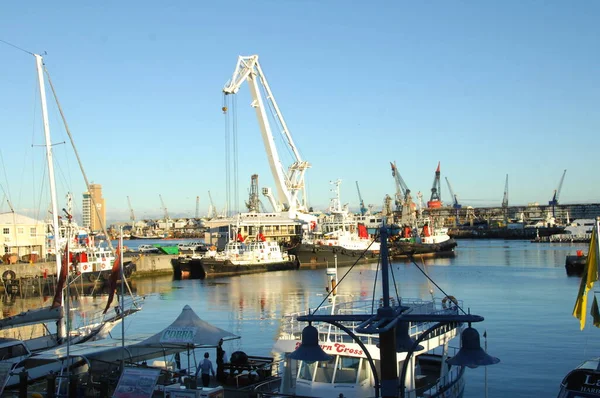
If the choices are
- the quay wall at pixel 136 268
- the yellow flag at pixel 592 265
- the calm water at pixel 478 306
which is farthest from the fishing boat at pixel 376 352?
the quay wall at pixel 136 268

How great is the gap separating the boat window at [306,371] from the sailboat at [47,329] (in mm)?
4309

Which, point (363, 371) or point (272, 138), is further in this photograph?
point (272, 138)

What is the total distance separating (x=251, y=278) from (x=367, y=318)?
54783 millimetres

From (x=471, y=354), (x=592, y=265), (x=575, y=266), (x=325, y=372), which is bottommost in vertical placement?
(x=575, y=266)

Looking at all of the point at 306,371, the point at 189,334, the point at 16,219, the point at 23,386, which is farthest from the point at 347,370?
the point at 16,219

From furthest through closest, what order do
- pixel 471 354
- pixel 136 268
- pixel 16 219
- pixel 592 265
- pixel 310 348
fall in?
pixel 136 268 → pixel 16 219 → pixel 592 265 → pixel 310 348 → pixel 471 354

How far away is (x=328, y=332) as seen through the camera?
1534 cm

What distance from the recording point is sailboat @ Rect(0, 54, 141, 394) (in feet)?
55.4

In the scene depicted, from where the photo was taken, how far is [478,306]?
39531mm

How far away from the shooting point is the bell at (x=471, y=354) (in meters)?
9.55

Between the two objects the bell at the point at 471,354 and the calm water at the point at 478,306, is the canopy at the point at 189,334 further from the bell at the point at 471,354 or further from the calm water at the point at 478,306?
the bell at the point at 471,354

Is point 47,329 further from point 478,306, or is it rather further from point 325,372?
point 478,306

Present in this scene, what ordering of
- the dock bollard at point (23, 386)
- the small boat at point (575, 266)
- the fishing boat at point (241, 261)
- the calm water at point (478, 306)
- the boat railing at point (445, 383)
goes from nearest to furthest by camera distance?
the dock bollard at point (23, 386), the boat railing at point (445, 383), the calm water at point (478, 306), the small boat at point (575, 266), the fishing boat at point (241, 261)

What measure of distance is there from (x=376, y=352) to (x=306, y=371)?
1615mm
